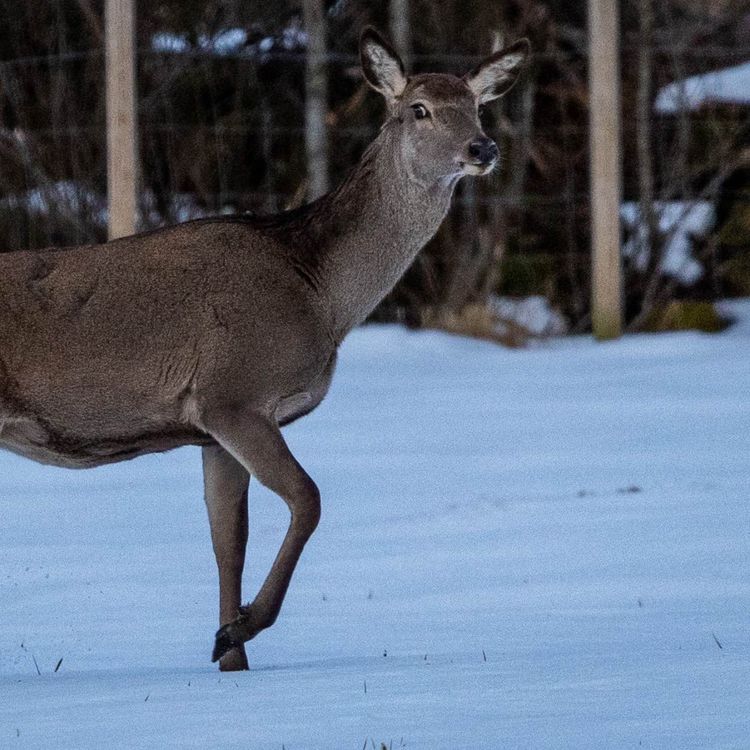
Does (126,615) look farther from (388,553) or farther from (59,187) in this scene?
(59,187)

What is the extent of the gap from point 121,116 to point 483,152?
633cm

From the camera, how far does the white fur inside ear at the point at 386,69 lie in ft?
22.8

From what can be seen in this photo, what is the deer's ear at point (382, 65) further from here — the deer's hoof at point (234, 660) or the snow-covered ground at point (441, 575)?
the deer's hoof at point (234, 660)

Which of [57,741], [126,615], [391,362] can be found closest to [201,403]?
[126,615]

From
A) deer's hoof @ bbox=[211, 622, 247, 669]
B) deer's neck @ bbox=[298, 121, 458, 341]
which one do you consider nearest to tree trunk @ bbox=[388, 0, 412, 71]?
deer's neck @ bbox=[298, 121, 458, 341]

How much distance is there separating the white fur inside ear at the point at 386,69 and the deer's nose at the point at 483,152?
0.47 m

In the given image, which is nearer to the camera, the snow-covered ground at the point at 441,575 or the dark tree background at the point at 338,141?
the snow-covered ground at the point at 441,575

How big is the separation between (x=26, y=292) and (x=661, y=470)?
14.8 ft

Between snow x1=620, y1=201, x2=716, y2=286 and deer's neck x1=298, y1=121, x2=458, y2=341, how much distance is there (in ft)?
25.3

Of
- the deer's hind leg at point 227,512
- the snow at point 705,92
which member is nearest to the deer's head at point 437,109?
the deer's hind leg at point 227,512

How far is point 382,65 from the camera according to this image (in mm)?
6973

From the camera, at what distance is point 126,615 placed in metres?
6.72


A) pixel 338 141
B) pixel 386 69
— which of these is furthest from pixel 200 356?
pixel 338 141

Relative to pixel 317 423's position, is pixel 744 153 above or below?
above
